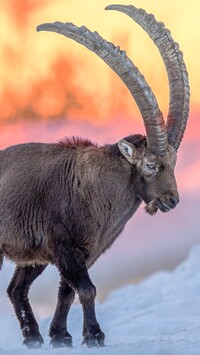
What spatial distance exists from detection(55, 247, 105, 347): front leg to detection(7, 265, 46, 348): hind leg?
1481mm

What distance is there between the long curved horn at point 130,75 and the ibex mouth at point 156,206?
2.49ft

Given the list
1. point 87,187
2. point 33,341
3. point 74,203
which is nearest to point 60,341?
point 33,341

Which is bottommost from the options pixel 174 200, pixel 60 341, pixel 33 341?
pixel 33 341

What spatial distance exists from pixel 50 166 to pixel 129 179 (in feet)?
4.92

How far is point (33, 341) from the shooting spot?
1862 cm

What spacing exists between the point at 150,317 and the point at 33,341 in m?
8.93

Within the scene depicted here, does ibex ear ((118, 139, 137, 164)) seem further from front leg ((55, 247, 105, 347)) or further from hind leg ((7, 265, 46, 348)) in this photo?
hind leg ((7, 265, 46, 348))

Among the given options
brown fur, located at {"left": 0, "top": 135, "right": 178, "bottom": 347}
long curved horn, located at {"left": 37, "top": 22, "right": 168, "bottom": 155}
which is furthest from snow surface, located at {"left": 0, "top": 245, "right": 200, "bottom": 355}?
long curved horn, located at {"left": 37, "top": 22, "right": 168, "bottom": 155}

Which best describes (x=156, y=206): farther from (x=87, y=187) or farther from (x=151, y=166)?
(x=87, y=187)

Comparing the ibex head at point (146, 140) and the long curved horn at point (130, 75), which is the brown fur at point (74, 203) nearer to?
the ibex head at point (146, 140)

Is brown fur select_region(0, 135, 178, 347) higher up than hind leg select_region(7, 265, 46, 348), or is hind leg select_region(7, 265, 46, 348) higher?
brown fur select_region(0, 135, 178, 347)

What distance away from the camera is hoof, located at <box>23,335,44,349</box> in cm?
1856

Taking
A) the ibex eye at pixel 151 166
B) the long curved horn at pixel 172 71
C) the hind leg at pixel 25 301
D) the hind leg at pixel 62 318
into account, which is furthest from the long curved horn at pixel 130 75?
the hind leg at pixel 25 301

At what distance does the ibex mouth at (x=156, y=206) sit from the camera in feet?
56.3
